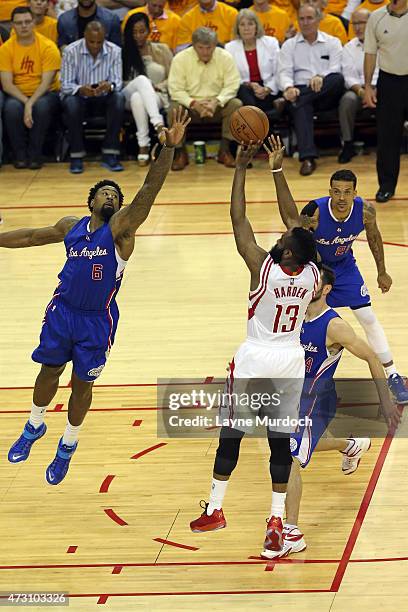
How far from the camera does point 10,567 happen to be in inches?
282

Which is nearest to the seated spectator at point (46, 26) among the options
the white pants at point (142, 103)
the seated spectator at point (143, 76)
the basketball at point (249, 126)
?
the seated spectator at point (143, 76)

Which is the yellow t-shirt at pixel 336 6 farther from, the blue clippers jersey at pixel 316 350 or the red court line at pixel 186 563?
→ the red court line at pixel 186 563

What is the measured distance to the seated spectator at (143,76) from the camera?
14859 millimetres

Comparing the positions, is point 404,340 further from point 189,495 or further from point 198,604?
point 198,604

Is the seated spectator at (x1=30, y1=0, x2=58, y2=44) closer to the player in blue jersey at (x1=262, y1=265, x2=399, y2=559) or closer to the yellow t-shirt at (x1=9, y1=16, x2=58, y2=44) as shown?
the yellow t-shirt at (x1=9, y1=16, x2=58, y2=44)

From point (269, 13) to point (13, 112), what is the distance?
3706mm

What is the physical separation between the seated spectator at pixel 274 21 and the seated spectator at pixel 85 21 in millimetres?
1937

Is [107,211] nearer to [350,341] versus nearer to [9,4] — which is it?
[350,341]

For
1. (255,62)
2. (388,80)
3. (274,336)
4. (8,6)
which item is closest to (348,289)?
(274,336)

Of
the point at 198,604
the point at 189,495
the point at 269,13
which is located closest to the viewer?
the point at 198,604

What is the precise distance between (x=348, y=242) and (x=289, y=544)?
261 cm

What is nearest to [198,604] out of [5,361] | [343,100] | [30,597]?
[30,597]

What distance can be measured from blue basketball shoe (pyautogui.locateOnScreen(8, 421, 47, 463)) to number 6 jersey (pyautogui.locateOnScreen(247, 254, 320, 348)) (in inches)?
69.8

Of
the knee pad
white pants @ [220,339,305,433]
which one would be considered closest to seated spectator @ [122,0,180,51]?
white pants @ [220,339,305,433]
